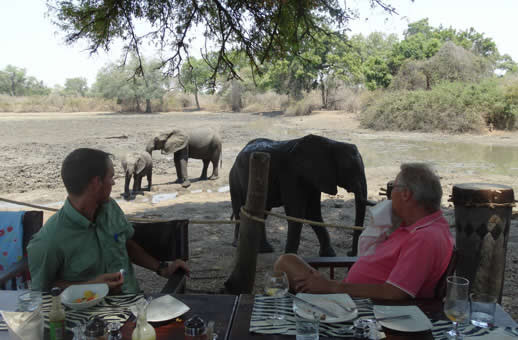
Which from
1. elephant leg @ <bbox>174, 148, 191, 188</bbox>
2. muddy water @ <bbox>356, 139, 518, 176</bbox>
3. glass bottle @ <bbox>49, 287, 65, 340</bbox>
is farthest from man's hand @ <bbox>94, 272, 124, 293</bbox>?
muddy water @ <bbox>356, 139, 518, 176</bbox>

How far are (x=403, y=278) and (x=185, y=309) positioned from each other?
1.12 metres

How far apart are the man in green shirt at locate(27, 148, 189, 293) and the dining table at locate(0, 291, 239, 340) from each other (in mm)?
206

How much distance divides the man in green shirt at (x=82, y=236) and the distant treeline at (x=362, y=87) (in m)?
4.45

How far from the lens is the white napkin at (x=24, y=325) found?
1.69 m

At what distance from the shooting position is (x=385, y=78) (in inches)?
1340

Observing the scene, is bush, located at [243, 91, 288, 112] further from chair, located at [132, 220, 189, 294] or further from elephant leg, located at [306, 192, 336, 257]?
Answer: chair, located at [132, 220, 189, 294]

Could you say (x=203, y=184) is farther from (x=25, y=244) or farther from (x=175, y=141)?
(x=25, y=244)

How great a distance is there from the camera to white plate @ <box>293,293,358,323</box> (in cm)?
190

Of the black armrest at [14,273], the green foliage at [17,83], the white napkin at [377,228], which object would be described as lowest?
the black armrest at [14,273]

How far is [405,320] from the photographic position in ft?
6.34


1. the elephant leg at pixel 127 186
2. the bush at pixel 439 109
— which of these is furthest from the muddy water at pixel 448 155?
the elephant leg at pixel 127 186

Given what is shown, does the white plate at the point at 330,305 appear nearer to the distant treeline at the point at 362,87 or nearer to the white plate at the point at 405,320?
the white plate at the point at 405,320

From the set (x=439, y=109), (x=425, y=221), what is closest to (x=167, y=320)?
(x=425, y=221)

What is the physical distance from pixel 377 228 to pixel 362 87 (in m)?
42.7
